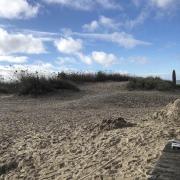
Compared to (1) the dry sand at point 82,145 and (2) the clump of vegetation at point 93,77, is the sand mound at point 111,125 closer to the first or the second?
(1) the dry sand at point 82,145

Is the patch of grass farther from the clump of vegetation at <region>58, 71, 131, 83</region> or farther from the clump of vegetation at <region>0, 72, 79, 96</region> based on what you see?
the clump of vegetation at <region>58, 71, 131, 83</region>

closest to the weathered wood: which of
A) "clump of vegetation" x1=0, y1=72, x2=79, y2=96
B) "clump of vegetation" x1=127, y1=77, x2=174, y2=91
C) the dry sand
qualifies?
the dry sand

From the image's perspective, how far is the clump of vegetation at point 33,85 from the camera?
60.0 ft

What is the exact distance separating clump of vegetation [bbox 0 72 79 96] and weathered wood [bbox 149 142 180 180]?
13.0 m

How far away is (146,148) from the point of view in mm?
6652

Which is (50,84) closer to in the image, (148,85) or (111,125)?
(148,85)

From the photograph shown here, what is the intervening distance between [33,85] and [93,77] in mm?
7566

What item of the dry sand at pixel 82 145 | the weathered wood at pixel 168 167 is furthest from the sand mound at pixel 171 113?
the weathered wood at pixel 168 167

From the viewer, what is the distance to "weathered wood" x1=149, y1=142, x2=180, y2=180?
453 cm

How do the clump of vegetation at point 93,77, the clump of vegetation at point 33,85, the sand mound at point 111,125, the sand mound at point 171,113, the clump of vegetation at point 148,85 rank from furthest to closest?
the clump of vegetation at point 93,77
the clump of vegetation at point 148,85
the clump of vegetation at point 33,85
the sand mound at point 111,125
the sand mound at point 171,113

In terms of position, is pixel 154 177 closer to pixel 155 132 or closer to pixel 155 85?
pixel 155 132

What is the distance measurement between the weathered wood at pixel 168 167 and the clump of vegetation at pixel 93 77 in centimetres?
1887

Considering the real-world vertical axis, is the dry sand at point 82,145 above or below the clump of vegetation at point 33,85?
below

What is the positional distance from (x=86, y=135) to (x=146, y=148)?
1.92 metres
